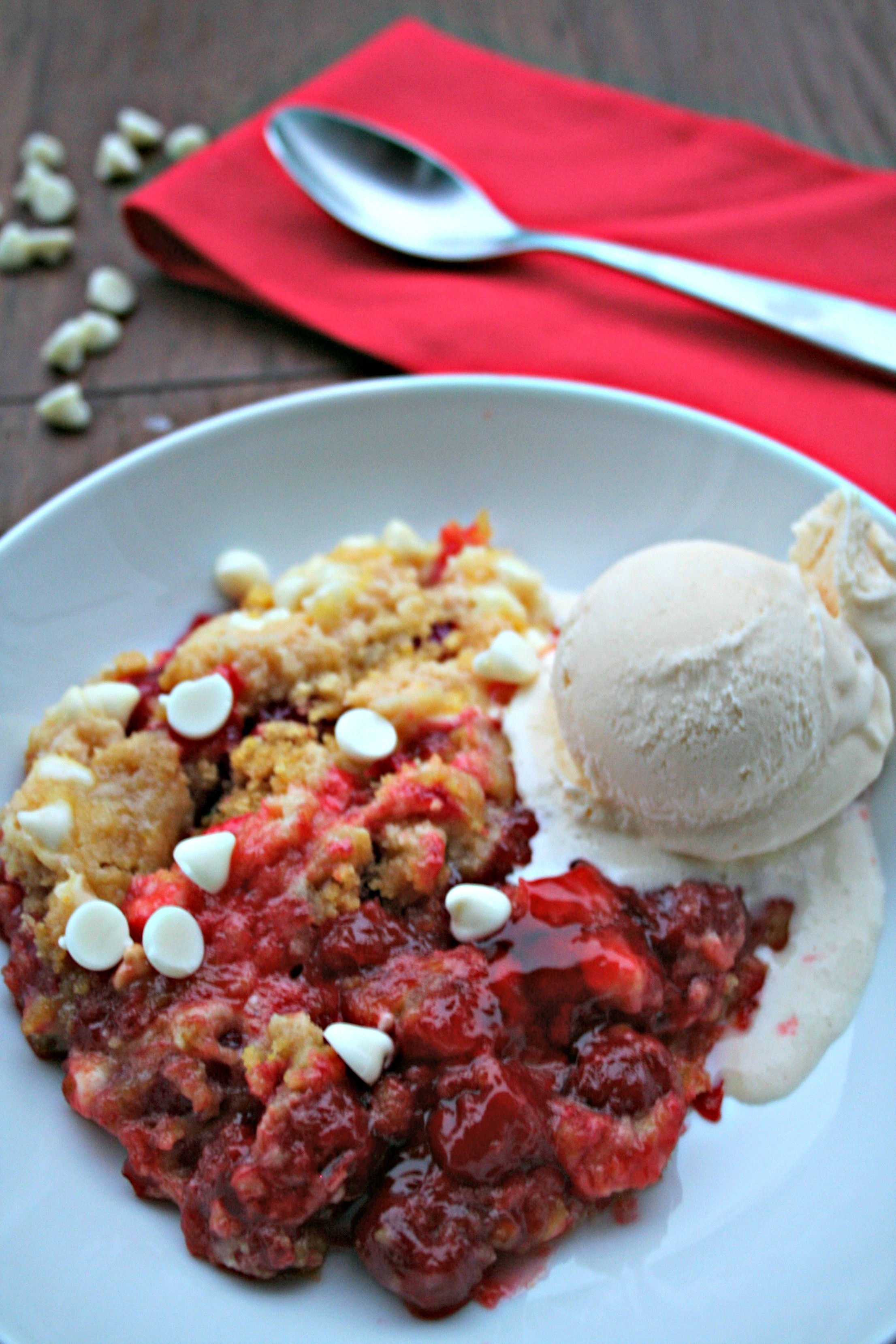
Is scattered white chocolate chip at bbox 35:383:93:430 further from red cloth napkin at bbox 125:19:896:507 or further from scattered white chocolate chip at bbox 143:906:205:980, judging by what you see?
scattered white chocolate chip at bbox 143:906:205:980

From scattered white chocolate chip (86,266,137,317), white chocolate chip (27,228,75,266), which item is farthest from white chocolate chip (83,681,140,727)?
white chocolate chip (27,228,75,266)

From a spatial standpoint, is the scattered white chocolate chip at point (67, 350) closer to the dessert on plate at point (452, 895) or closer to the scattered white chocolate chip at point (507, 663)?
the dessert on plate at point (452, 895)

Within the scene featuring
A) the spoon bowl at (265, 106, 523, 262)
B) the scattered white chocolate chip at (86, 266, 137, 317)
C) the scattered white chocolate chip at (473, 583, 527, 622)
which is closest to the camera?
the scattered white chocolate chip at (473, 583, 527, 622)

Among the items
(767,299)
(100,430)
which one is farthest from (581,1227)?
(100,430)

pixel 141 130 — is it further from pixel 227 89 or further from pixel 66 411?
pixel 66 411

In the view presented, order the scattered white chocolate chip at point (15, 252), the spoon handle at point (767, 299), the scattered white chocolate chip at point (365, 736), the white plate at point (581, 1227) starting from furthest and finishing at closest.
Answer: the scattered white chocolate chip at point (15, 252)
the spoon handle at point (767, 299)
the scattered white chocolate chip at point (365, 736)
the white plate at point (581, 1227)

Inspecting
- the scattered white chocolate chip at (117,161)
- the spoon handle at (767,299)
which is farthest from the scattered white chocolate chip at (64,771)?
the scattered white chocolate chip at (117,161)

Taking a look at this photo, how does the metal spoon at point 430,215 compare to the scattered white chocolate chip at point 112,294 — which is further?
the scattered white chocolate chip at point 112,294
